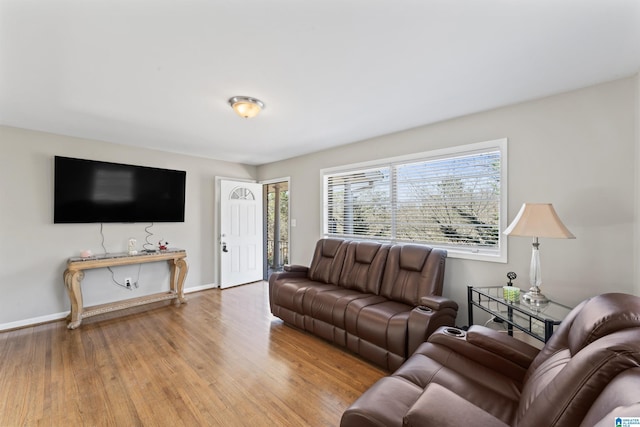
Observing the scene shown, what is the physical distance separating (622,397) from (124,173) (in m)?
4.95

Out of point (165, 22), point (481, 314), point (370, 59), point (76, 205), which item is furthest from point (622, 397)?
point (76, 205)

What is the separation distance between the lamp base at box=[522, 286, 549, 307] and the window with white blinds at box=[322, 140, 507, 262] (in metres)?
0.47

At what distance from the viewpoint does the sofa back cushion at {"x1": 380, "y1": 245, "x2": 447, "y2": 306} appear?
104 inches

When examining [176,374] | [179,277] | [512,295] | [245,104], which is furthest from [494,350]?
[179,277]

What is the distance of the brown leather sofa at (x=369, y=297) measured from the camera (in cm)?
224

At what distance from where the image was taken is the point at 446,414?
38.3 inches

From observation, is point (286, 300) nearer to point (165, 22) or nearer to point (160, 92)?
point (160, 92)

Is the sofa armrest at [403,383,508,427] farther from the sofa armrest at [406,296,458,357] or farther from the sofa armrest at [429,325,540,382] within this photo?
the sofa armrest at [406,296,458,357]

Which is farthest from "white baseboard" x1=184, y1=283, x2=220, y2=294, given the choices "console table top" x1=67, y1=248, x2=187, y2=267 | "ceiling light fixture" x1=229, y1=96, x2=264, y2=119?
"ceiling light fixture" x1=229, y1=96, x2=264, y2=119

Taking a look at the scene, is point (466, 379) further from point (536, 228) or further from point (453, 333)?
point (536, 228)

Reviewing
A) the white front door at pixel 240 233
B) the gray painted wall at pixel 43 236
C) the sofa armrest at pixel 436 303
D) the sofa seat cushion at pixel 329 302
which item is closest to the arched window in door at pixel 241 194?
the white front door at pixel 240 233

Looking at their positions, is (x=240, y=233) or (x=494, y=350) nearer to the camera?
(x=494, y=350)

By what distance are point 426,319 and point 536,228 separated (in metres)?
1.08

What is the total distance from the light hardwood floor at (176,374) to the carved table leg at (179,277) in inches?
26.7
